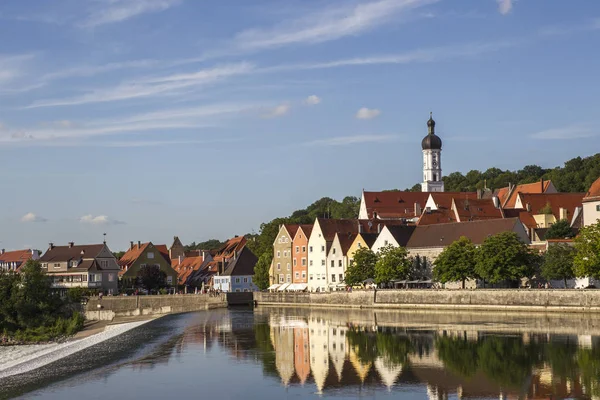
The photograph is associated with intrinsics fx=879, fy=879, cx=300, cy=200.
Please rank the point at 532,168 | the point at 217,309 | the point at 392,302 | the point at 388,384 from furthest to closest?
the point at 532,168, the point at 217,309, the point at 392,302, the point at 388,384

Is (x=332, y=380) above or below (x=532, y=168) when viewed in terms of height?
below

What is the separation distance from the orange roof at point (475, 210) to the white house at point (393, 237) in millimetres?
10646

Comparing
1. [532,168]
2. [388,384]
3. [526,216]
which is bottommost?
[388,384]

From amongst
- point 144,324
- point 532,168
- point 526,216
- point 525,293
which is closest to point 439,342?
point 525,293

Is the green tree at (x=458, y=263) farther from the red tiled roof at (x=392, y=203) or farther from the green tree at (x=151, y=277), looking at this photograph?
the green tree at (x=151, y=277)

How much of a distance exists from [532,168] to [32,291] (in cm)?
12694

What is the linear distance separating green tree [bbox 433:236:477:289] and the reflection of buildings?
20.0 metres

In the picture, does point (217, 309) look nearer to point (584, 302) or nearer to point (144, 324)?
point (144, 324)

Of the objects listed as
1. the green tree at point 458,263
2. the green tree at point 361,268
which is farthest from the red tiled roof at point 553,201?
the green tree at point 458,263

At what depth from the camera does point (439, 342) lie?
51781 millimetres

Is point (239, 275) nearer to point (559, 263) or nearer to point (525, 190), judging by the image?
point (525, 190)

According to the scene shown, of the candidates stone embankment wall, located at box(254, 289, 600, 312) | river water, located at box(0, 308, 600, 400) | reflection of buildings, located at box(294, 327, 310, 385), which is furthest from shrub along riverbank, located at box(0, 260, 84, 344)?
stone embankment wall, located at box(254, 289, 600, 312)

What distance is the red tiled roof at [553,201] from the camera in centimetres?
10712

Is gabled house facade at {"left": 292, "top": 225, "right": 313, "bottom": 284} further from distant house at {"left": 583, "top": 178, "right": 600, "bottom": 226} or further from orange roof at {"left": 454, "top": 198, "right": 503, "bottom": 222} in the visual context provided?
distant house at {"left": 583, "top": 178, "right": 600, "bottom": 226}
